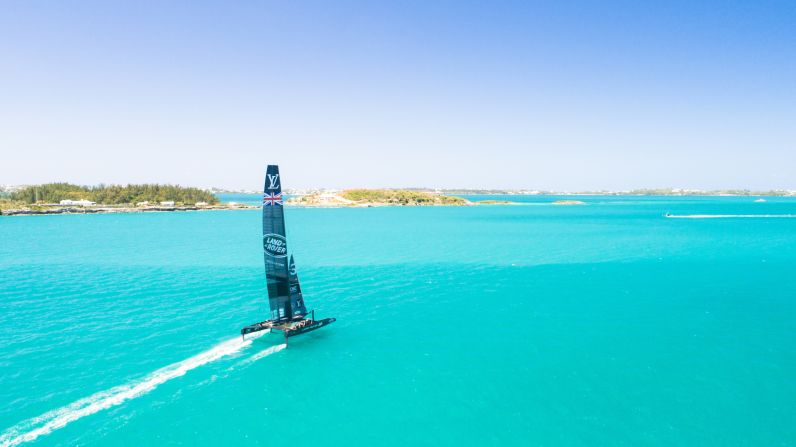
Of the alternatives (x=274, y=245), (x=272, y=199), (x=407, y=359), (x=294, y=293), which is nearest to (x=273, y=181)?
(x=272, y=199)

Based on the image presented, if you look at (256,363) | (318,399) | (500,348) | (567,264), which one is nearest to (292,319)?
(256,363)

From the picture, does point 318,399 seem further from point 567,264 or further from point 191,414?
point 567,264

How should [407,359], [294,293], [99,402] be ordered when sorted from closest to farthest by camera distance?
1. [99,402]
2. [407,359]
3. [294,293]

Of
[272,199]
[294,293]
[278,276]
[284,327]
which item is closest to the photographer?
[272,199]

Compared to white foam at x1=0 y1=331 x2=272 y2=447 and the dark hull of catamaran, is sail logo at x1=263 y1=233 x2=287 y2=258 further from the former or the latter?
white foam at x1=0 y1=331 x2=272 y2=447

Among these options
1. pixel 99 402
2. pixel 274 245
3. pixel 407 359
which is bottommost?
pixel 407 359

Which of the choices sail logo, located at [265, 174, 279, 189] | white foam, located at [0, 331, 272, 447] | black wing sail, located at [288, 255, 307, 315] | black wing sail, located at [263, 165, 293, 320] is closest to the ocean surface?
white foam, located at [0, 331, 272, 447]

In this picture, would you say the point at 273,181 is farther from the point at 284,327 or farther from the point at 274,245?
the point at 284,327
